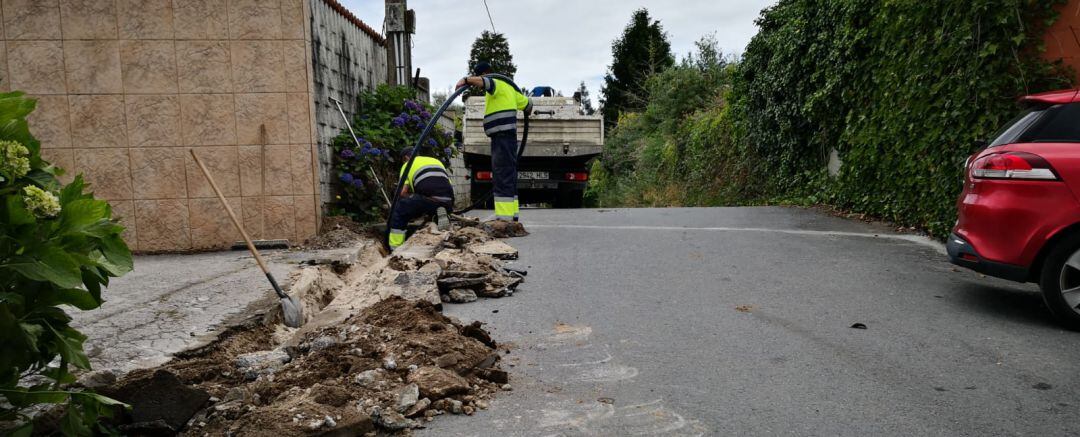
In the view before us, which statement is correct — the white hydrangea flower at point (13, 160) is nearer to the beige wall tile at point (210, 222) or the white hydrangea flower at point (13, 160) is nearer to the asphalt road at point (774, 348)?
the asphalt road at point (774, 348)

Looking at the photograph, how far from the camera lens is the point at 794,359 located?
3678 millimetres

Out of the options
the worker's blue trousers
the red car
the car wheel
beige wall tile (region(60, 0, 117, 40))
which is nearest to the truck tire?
the worker's blue trousers

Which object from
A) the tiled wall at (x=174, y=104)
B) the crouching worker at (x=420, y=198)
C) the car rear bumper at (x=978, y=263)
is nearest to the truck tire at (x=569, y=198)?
the crouching worker at (x=420, y=198)

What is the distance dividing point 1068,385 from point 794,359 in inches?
47.9

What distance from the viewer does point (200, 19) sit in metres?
7.27

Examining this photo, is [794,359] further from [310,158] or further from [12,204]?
[310,158]

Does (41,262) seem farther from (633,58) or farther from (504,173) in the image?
(633,58)

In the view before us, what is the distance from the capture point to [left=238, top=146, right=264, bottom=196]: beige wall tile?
741cm

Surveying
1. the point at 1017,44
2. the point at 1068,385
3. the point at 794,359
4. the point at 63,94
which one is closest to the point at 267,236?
the point at 63,94

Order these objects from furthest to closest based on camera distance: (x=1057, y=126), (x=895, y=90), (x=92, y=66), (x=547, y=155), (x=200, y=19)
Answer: (x=547, y=155)
(x=895, y=90)
(x=200, y=19)
(x=92, y=66)
(x=1057, y=126)

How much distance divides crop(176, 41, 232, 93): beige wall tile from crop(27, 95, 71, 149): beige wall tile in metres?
1.19

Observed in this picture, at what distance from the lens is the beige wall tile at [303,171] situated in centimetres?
750

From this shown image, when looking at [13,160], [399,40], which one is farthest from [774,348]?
[399,40]

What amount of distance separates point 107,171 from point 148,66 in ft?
3.90
